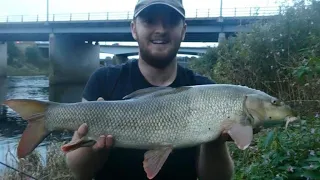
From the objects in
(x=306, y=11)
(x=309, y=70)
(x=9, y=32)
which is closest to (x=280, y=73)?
(x=306, y=11)

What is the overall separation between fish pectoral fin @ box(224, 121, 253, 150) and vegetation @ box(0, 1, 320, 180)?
0.93 metres

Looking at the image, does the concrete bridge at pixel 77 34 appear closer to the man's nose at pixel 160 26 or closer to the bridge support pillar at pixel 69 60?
the bridge support pillar at pixel 69 60

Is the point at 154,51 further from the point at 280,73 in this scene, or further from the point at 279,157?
the point at 280,73

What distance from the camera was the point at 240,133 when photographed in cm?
231

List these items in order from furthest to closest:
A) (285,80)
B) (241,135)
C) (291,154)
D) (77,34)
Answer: (77,34), (285,80), (291,154), (241,135)

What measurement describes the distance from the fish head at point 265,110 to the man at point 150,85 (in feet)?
1.02

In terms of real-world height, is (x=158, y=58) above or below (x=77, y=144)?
above

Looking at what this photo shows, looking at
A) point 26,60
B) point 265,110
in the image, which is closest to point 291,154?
point 265,110

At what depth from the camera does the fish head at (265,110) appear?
7.88 feet

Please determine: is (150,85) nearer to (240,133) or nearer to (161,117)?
(161,117)

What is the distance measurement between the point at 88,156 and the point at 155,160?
1.59 ft

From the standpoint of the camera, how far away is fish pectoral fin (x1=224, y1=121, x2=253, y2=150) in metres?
2.29

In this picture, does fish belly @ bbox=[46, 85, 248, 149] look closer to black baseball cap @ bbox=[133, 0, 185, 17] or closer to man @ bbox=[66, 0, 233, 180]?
man @ bbox=[66, 0, 233, 180]

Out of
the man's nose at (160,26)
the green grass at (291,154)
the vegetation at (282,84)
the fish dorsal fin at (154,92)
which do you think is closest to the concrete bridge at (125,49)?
the vegetation at (282,84)
